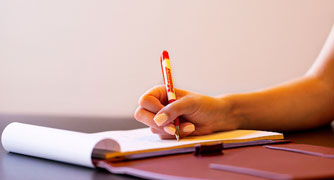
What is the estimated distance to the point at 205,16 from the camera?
2697mm

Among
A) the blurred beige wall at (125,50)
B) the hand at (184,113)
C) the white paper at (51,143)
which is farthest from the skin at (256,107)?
the blurred beige wall at (125,50)

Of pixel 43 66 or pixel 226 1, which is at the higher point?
pixel 226 1

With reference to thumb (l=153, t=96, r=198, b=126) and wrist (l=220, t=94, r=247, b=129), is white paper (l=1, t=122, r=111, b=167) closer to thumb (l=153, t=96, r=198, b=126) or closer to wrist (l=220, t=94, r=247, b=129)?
thumb (l=153, t=96, r=198, b=126)

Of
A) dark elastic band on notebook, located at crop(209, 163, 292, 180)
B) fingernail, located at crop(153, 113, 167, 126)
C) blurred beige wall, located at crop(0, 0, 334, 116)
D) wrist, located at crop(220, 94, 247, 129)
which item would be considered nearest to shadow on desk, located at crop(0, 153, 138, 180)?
dark elastic band on notebook, located at crop(209, 163, 292, 180)

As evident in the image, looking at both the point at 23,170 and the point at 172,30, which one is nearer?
the point at 23,170

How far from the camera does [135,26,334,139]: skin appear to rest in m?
0.91

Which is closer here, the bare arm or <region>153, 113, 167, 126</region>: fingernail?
<region>153, 113, 167, 126</region>: fingernail

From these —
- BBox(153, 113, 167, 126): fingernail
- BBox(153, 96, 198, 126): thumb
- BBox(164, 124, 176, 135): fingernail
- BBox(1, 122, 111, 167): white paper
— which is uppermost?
BBox(153, 96, 198, 126): thumb

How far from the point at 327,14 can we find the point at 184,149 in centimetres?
210

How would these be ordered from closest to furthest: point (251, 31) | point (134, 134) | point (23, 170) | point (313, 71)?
point (23, 170)
point (134, 134)
point (313, 71)
point (251, 31)

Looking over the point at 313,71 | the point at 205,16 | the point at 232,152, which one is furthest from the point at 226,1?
the point at 232,152

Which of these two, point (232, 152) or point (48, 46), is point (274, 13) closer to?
point (48, 46)

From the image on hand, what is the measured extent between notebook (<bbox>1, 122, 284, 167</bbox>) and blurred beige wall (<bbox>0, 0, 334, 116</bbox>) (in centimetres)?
185

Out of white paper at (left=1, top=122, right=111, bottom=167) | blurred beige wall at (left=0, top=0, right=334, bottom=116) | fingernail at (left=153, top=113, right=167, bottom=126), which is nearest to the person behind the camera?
white paper at (left=1, top=122, right=111, bottom=167)
